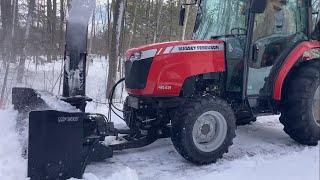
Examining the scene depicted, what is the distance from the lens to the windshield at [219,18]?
5.87 metres

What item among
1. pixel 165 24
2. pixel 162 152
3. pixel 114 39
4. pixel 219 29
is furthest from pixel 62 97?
pixel 165 24

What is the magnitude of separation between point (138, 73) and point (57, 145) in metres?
1.52

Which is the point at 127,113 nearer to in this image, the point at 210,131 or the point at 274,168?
the point at 210,131

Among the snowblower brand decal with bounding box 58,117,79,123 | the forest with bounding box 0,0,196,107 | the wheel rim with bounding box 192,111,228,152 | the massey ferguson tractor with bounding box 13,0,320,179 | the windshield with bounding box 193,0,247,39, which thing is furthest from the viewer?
the forest with bounding box 0,0,196,107

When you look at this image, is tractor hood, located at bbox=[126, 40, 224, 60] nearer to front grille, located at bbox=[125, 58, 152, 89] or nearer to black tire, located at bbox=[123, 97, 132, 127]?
front grille, located at bbox=[125, 58, 152, 89]

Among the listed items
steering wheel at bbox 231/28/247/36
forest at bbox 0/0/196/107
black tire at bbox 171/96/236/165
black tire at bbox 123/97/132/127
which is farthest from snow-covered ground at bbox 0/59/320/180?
forest at bbox 0/0/196/107

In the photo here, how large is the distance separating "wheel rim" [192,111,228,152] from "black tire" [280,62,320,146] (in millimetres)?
1156

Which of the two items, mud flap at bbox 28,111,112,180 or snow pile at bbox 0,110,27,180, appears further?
snow pile at bbox 0,110,27,180

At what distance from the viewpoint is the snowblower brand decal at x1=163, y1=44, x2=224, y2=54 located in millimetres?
5255

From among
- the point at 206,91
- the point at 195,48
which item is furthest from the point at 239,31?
the point at 206,91

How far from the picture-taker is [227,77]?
5805mm

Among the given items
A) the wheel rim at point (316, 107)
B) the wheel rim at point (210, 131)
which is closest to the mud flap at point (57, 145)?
the wheel rim at point (210, 131)

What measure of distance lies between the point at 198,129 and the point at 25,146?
6.55 ft

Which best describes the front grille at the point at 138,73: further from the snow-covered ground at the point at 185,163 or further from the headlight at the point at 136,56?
the snow-covered ground at the point at 185,163
